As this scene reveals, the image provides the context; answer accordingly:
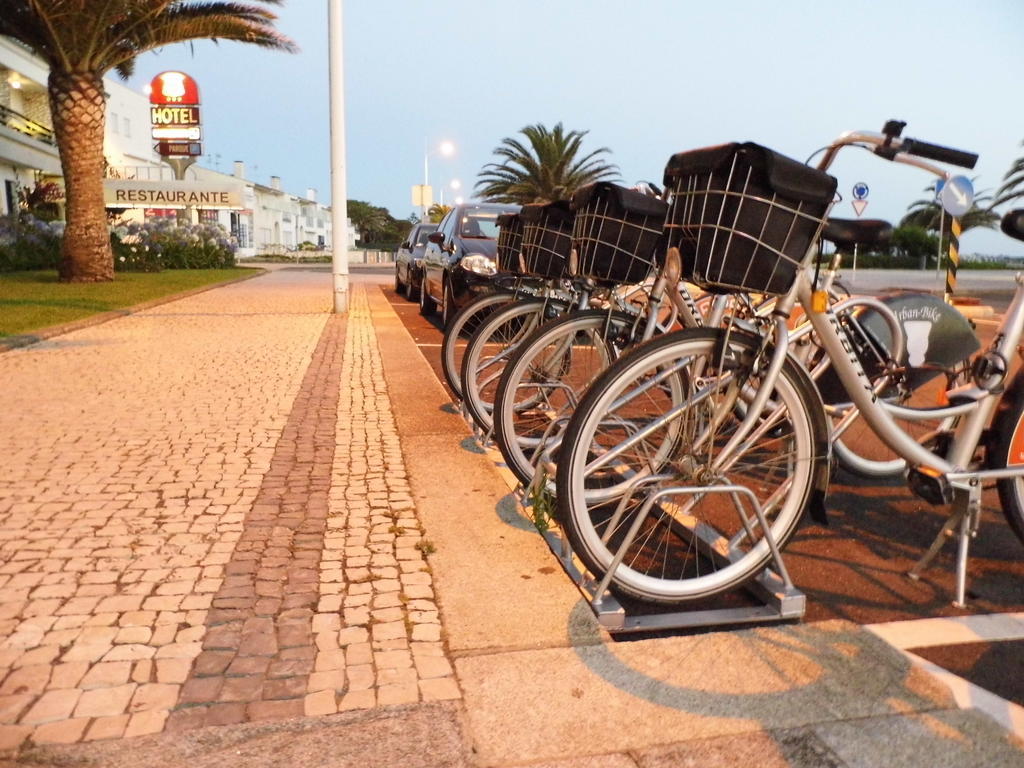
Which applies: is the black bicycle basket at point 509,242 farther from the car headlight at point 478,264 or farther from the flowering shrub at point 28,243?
the flowering shrub at point 28,243

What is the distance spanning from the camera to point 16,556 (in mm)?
3479

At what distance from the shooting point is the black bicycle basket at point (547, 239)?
4809 millimetres

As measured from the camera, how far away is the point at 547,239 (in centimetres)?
491

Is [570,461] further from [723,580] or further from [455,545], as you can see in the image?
[455,545]

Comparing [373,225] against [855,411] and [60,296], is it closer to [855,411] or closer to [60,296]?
[60,296]

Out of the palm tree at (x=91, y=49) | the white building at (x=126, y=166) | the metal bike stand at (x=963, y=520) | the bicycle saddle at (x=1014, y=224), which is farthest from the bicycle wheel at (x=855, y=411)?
the white building at (x=126, y=166)

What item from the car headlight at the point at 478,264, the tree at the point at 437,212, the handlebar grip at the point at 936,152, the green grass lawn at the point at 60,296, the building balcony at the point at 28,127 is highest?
the building balcony at the point at 28,127

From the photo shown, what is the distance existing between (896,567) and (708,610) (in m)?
1.05

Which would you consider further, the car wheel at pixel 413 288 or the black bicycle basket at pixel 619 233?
the car wheel at pixel 413 288

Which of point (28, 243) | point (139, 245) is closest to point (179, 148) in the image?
point (139, 245)

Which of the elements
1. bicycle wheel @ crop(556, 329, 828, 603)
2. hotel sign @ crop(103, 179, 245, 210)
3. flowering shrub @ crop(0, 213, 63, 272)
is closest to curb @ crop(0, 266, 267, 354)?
bicycle wheel @ crop(556, 329, 828, 603)

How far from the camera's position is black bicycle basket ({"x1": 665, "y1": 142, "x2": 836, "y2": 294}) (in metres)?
2.67

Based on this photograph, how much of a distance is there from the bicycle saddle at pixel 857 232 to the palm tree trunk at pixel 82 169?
773 inches

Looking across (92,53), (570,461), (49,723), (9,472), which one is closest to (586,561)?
(570,461)
